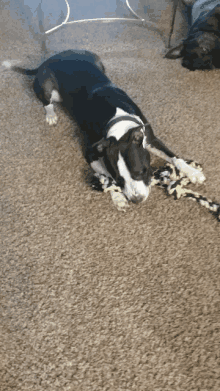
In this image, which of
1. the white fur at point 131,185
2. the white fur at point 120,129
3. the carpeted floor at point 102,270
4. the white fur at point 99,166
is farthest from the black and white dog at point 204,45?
the white fur at point 131,185

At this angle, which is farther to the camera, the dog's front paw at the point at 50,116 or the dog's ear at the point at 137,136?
the dog's front paw at the point at 50,116

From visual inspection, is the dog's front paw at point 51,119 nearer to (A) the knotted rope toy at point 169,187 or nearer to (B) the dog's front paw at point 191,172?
(A) the knotted rope toy at point 169,187

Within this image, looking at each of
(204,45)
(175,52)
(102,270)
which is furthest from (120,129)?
(175,52)

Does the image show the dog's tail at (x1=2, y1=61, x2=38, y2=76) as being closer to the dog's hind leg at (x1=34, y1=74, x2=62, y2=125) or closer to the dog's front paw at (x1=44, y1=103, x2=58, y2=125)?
the dog's hind leg at (x1=34, y1=74, x2=62, y2=125)

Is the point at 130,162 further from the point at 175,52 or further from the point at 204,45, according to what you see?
the point at 175,52

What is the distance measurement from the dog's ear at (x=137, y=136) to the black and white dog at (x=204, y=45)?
1.68 metres

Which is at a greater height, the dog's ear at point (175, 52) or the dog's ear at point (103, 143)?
the dog's ear at point (175, 52)

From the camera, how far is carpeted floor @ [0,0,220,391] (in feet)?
3.86

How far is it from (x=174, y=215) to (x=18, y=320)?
101cm

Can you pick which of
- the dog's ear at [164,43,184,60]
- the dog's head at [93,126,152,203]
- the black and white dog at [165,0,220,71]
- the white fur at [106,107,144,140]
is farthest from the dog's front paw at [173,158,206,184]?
the dog's ear at [164,43,184,60]

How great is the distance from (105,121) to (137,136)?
0.40 metres

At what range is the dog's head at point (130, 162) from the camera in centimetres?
151

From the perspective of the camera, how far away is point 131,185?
154 cm

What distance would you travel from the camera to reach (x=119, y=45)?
334 centimetres
